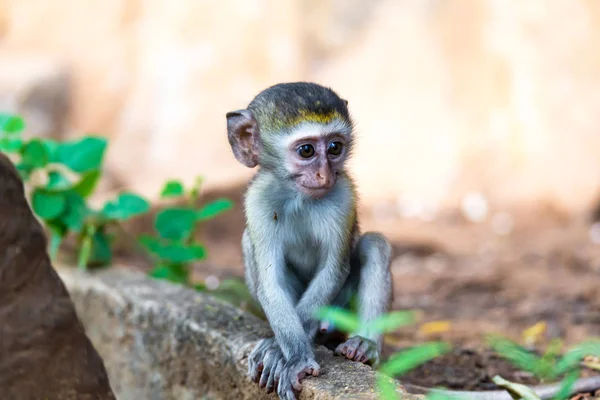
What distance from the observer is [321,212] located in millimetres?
4750

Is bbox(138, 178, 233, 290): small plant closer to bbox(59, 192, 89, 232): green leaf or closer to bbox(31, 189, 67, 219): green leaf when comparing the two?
bbox(59, 192, 89, 232): green leaf

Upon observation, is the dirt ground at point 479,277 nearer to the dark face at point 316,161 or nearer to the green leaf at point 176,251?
the dark face at point 316,161

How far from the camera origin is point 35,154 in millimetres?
6301

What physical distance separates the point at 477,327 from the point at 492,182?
20.8 feet

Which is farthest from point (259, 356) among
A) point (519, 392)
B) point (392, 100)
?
point (392, 100)

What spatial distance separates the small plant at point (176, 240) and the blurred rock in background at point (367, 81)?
473cm

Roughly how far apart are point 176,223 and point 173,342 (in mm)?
1657

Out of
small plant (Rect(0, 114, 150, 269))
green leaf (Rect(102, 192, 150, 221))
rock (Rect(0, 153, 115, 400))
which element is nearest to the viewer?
rock (Rect(0, 153, 115, 400))

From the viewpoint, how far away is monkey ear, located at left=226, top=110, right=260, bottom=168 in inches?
190

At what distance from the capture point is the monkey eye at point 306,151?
180 inches

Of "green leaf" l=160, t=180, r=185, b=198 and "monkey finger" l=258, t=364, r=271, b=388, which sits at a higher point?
"green leaf" l=160, t=180, r=185, b=198

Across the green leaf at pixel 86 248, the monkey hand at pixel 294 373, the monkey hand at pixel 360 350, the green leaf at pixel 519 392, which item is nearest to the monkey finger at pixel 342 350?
the monkey hand at pixel 360 350

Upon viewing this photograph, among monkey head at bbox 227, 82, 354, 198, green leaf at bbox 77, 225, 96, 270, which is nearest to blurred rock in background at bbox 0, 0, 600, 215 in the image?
green leaf at bbox 77, 225, 96, 270

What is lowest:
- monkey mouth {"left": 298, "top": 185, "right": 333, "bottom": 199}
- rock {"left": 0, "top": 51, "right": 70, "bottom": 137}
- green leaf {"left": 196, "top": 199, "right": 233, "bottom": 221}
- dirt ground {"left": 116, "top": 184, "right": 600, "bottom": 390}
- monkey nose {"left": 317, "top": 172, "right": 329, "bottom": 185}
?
monkey mouth {"left": 298, "top": 185, "right": 333, "bottom": 199}
